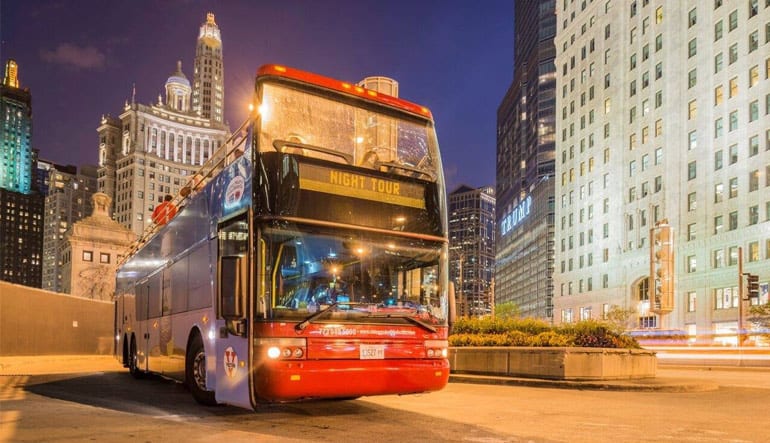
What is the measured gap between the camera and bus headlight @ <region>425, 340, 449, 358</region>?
9.77 m

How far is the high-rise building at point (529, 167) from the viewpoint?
374ft

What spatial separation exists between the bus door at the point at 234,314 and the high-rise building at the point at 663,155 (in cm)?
4348

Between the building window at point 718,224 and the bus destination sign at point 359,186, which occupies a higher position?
the building window at point 718,224

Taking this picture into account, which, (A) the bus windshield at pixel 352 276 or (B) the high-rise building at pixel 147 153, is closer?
(A) the bus windshield at pixel 352 276

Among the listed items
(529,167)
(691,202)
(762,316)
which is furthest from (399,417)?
(529,167)

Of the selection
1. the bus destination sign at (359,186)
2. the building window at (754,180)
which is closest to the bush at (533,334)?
the bus destination sign at (359,186)

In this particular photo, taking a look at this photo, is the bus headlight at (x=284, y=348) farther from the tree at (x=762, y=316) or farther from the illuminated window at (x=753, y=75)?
the illuminated window at (x=753, y=75)

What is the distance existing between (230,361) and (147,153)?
16939cm

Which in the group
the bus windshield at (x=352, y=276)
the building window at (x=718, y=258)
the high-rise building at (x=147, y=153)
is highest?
Result: the high-rise building at (x=147, y=153)

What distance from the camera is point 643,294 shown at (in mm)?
68125

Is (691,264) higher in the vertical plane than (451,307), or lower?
higher

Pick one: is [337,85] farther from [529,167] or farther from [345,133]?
[529,167]

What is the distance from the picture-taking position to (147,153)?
168 m

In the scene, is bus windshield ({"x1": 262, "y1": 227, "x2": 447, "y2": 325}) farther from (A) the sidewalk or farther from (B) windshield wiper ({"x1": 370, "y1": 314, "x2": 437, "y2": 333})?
(A) the sidewalk
